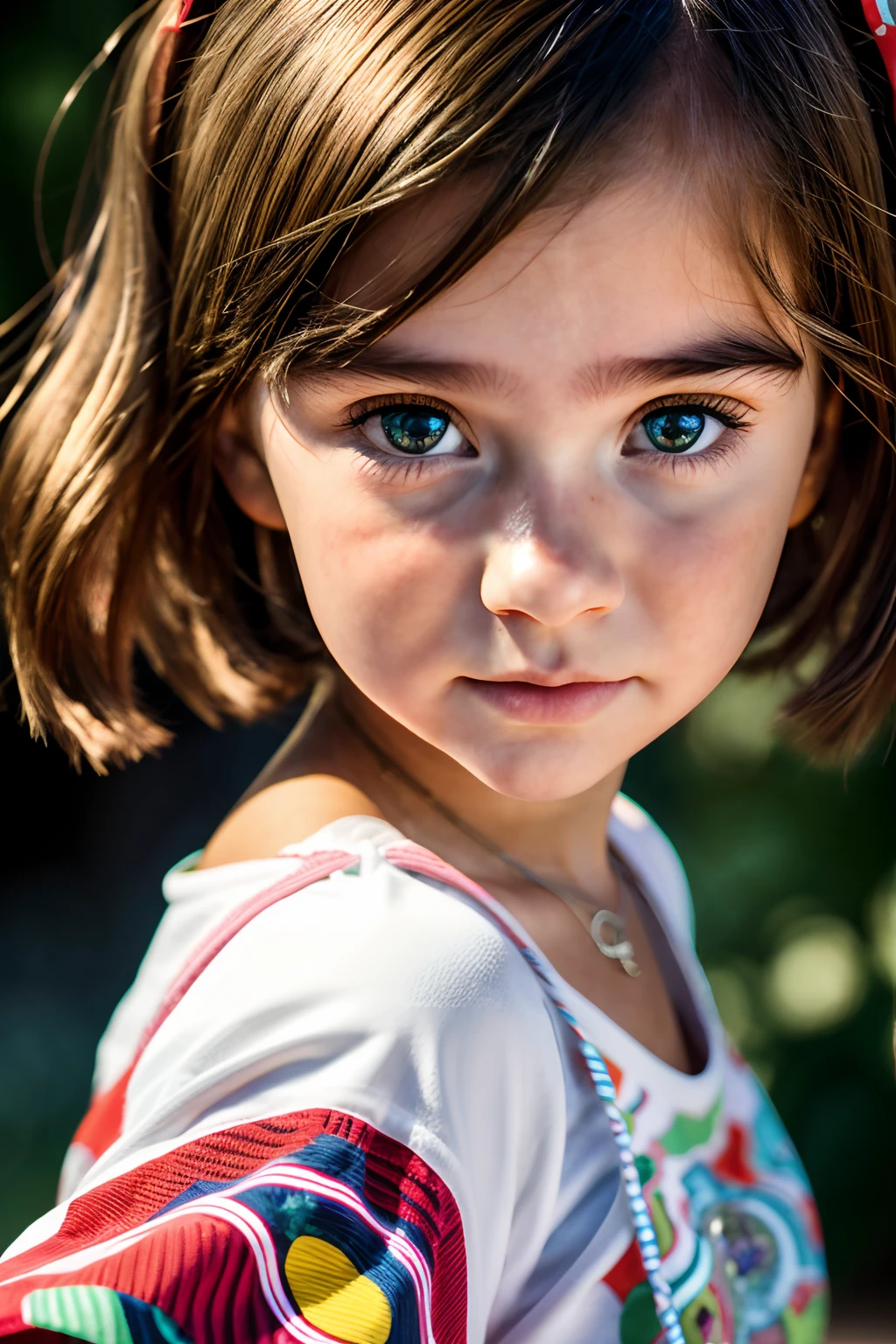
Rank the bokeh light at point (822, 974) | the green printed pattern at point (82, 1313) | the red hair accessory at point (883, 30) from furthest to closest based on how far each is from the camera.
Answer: the bokeh light at point (822, 974), the red hair accessory at point (883, 30), the green printed pattern at point (82, 1313)

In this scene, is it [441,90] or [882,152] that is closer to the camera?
[441,90]

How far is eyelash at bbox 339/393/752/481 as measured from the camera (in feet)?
2.18

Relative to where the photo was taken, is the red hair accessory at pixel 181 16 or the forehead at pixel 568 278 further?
the red hair accessory at pixel 181 16

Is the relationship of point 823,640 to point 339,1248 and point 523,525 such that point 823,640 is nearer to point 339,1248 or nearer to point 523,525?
point 523,525

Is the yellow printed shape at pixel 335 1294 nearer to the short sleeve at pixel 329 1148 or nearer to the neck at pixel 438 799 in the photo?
the short sleeve at pixel 329 1148

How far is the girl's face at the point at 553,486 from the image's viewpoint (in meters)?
0.62

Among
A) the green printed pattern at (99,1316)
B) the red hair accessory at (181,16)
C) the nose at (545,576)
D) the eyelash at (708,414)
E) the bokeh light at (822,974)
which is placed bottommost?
the bokeh light at (822,974)

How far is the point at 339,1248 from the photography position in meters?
0.55

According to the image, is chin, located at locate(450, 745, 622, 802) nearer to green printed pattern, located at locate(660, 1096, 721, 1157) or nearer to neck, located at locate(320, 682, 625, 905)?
neck, located at locate(320, 682, 625, 905)

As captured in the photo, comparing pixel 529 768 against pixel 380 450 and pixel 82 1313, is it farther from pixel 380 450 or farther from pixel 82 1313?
pixel 82 1313

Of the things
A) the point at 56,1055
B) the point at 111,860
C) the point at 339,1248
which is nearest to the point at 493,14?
the point at 339,1248

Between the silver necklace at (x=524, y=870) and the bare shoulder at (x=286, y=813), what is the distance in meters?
0.04

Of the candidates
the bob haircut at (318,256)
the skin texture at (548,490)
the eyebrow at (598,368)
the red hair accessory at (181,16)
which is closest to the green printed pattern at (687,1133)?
the skin texture at (548,490)

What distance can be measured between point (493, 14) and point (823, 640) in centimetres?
57
